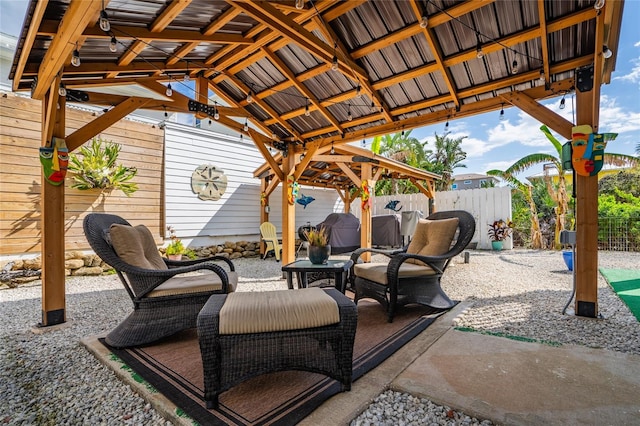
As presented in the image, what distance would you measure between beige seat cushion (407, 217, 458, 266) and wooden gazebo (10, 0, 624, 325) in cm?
127

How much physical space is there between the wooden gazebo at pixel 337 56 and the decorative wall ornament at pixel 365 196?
2.48 meters

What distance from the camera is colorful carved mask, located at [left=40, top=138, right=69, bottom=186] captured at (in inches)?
127

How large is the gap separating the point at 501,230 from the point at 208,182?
8.52 m

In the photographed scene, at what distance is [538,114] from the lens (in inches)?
139

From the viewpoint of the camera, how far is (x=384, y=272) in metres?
3.31

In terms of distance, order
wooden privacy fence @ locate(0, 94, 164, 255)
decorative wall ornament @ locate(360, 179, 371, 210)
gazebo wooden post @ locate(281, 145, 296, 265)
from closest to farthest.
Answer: wooden privacy fence @ locate(0, 94, 164, 255)
gazebo wooden post @ locate(281, 145, 296, 265)
decorative wall ornament @ locate(360, 179, 371, 210)

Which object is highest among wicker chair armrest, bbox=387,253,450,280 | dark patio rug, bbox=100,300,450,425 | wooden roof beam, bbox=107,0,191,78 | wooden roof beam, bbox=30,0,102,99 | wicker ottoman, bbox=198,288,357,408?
wooden roof beam, bbox=107,0,191,78

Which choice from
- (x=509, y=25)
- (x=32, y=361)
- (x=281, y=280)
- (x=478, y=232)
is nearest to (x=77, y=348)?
(x=32, y=361)

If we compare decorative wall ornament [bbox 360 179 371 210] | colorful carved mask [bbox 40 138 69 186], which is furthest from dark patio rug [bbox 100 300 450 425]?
decorative wall ornament [bbox 360 179 371 210]

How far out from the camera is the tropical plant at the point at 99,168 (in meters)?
5.83

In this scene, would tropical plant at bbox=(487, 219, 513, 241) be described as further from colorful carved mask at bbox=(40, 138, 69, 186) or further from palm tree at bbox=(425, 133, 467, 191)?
colorful carved mask at bbox=(40, 138, 69, 186)

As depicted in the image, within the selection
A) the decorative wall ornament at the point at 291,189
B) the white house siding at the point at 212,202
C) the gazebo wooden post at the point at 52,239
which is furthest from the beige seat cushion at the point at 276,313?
the white house siding at the point at 212,202

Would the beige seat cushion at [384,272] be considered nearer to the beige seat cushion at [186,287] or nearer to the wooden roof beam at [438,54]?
the beige seat cushion at [186,287]

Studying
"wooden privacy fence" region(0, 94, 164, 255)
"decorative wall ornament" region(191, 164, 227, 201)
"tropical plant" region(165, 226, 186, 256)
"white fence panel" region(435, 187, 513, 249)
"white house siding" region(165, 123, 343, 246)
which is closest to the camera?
"wooden privacy fence" region(0, 94, 164, 255)
